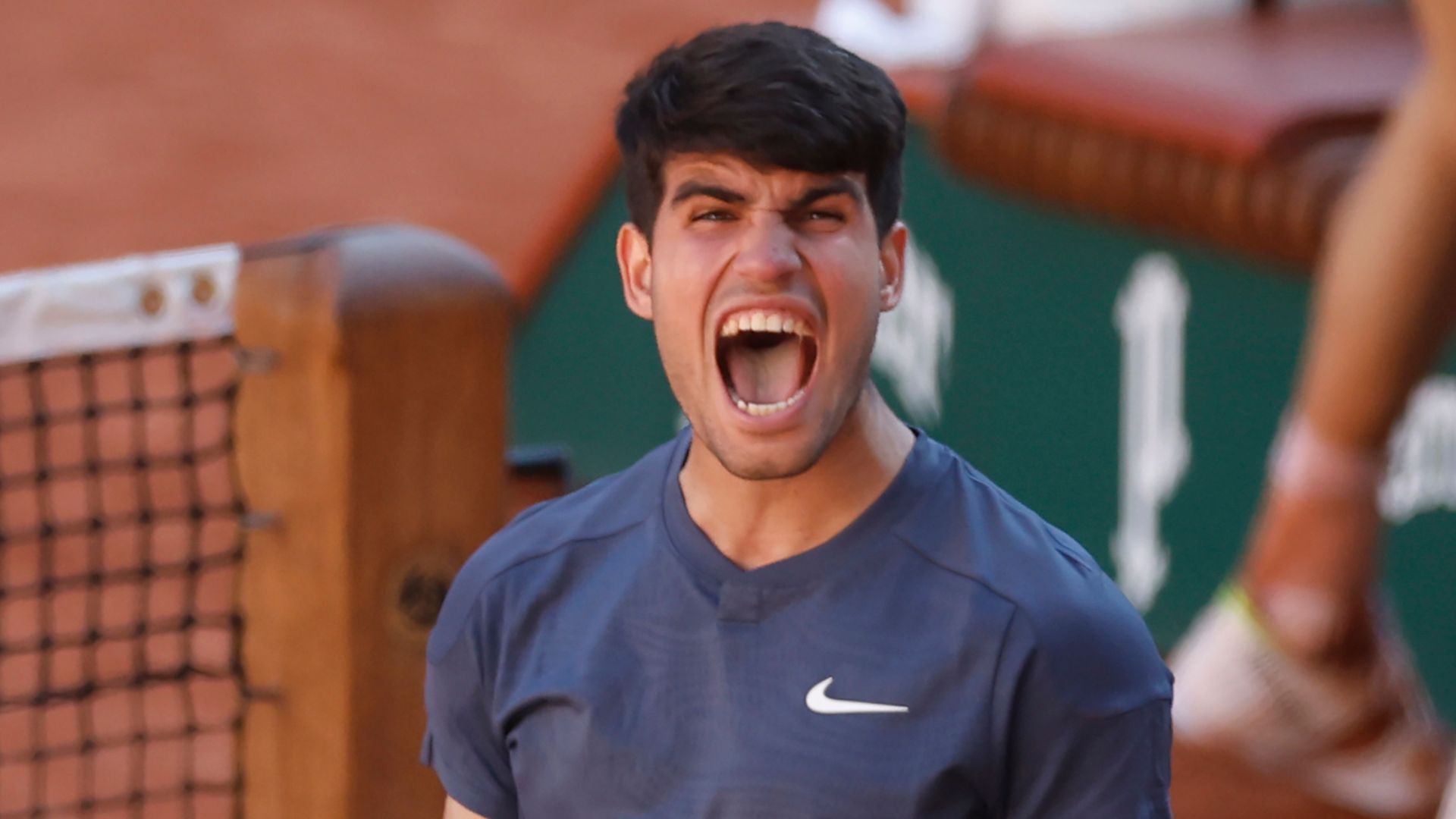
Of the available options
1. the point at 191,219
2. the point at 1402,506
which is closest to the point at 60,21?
the point at 191,219

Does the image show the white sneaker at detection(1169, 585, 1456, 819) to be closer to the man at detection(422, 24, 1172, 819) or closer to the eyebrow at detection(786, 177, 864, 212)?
the man at detection(422, 24, 1172, 819)

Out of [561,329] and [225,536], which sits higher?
[561,329]

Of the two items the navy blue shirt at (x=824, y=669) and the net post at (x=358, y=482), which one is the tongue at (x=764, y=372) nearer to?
the navy blue shirt at (x=824, y=669)

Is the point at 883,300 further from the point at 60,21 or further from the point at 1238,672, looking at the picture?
the point at 60,21

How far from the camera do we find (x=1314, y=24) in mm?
5355

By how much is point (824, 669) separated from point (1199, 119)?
124 inches

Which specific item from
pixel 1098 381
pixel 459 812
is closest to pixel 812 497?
pixel 459 812

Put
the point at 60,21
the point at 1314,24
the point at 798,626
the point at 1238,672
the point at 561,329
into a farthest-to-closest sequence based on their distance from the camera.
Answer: the point at 60,21, the point at 561,329, the point at 1314,24, the point at 1238,672, the point at 798,626

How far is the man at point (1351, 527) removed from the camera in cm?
359

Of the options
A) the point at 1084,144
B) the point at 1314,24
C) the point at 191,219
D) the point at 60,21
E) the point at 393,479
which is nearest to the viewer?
the point at 393,479

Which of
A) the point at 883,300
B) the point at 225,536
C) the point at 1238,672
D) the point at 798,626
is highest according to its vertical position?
the point at 883,300

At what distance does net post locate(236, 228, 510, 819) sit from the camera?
261cm

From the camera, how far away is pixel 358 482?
2629 mm

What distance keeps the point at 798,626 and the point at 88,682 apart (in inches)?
62.4
